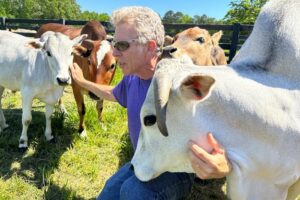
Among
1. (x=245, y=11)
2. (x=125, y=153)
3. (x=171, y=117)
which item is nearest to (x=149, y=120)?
(x=171, y=117)

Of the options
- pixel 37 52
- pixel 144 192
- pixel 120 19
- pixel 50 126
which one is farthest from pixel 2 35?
pixel 144 192

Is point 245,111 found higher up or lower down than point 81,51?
higher up

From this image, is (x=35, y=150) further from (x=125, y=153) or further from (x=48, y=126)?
(x=125, y=153)

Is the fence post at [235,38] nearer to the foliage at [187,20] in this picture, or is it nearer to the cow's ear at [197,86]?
the cow's ear at [197,86]

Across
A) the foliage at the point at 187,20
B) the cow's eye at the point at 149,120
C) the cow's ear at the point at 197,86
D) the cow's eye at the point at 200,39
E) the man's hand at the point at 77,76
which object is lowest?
the foliage at the point at 187,20

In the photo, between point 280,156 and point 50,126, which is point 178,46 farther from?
point 280,156

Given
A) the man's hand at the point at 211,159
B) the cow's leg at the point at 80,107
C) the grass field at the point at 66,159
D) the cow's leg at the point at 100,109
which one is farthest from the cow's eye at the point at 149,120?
the cow's leg at the point at 100,109

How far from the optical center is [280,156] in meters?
2.02

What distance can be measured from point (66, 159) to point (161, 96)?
3.09 metres

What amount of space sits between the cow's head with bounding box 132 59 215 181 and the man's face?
0.67 meters

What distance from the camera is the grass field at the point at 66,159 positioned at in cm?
398

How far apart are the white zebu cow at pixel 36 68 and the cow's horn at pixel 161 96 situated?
8.64 ft

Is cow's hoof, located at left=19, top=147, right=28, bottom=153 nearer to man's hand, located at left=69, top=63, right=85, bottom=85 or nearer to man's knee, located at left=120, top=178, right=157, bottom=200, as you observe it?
man's hand, located at left=69, top=63, right=85, bottom=85

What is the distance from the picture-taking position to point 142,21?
8.74 feet
